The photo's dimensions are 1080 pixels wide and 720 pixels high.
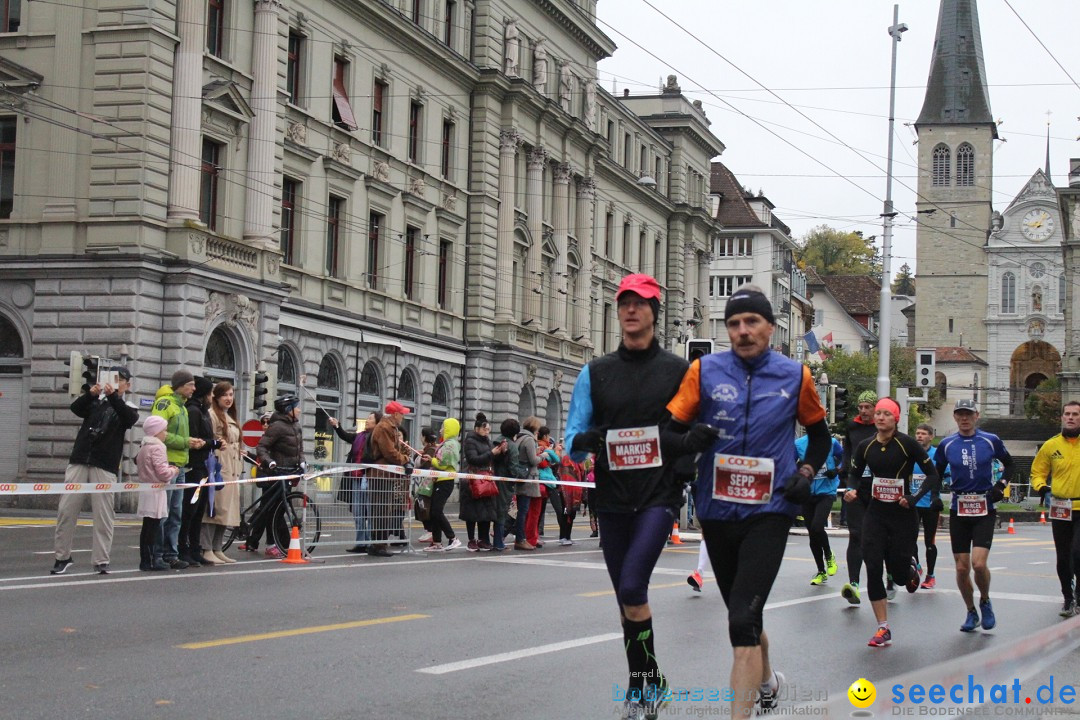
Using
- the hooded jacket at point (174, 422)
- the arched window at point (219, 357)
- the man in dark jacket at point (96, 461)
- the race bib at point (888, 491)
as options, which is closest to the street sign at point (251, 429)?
the hooded jacket at point (174, 422)

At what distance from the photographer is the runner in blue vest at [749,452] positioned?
6.21m

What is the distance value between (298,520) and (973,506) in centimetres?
Answer: 838

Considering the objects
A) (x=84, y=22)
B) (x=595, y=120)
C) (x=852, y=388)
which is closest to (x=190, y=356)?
(x=84, y=22)

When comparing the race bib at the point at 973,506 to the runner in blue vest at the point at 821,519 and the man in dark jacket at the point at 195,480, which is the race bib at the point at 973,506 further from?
the man in dark jacket at the point at 195,480

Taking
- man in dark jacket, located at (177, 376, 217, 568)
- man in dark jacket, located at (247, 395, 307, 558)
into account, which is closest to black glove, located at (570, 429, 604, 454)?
man in dark jacket, located at (177, 376, 217, 568)

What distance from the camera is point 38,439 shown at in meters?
29.4

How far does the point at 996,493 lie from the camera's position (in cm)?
1188

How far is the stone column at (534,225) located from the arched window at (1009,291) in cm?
8431

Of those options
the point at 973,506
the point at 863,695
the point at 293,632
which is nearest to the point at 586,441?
the point at 863,695

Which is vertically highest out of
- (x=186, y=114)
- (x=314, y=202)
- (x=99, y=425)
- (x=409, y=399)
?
(x=186, y=114)

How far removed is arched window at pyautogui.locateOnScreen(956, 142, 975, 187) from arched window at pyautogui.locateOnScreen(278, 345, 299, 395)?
101598 millimetres

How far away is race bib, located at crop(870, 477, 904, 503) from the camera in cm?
1074

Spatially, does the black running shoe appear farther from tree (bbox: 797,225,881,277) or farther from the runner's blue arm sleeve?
tree (bbox: 797,225,881,277)

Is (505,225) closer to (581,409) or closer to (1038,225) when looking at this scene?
(581,409)
